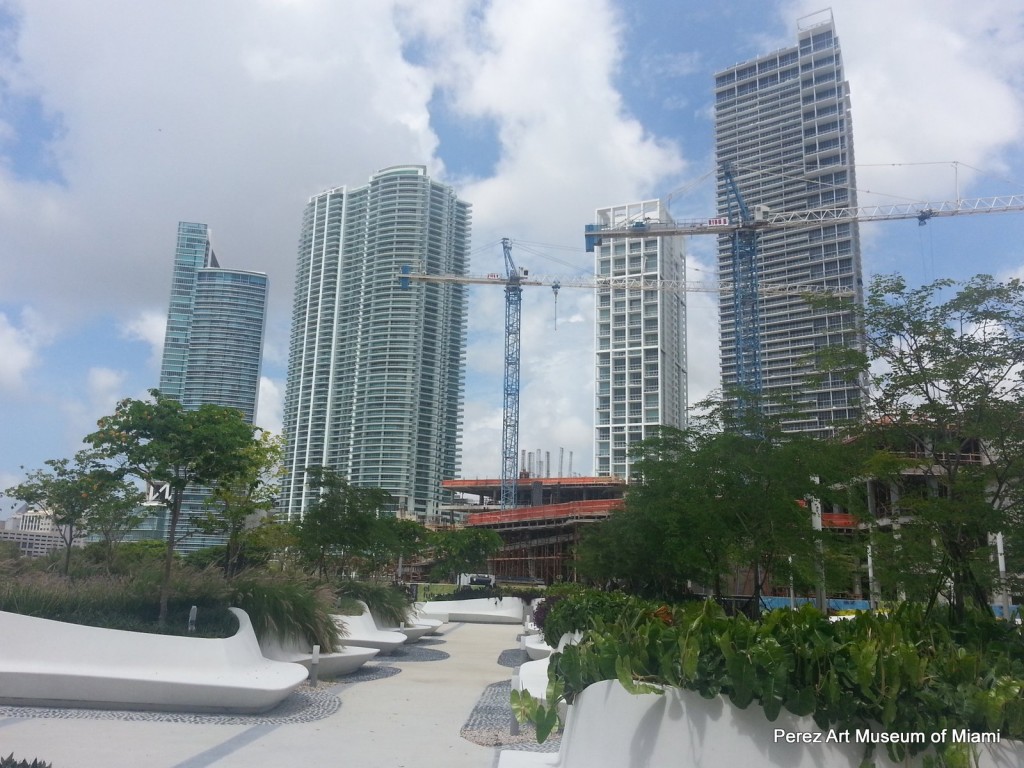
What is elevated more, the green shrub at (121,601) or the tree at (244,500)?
the tree at (244,500)

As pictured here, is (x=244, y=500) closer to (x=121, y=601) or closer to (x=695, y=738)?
(x=121, y=601)

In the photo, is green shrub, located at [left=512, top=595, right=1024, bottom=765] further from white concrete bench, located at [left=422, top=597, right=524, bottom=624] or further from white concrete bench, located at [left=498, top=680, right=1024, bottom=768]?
white concrete bench, located at [left=422, top=597, right=524, bottom=624]

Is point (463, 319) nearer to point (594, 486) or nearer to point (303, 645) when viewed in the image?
point (594, 486)

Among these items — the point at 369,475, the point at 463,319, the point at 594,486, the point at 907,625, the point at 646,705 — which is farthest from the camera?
the point at 463,319

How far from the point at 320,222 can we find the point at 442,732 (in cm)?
10236

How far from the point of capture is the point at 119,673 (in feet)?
26.8

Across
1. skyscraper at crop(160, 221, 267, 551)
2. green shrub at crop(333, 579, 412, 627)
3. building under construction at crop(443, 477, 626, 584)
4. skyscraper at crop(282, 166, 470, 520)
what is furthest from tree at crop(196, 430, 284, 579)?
skyscraper at crop(282, 166, 470, 520)

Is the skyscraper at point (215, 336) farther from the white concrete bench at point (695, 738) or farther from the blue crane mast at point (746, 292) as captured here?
the white concrete bench at point (695, 738)

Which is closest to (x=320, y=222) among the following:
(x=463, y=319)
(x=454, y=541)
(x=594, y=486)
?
(x=463, y=319)

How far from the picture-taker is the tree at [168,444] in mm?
10953

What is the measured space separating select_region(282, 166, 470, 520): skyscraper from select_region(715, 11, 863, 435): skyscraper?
117ft

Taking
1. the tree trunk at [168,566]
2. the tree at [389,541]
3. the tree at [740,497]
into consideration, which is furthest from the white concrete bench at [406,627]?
the tree at [740,497]

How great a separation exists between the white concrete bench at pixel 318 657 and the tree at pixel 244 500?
5.81 metres

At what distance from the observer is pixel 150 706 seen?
817cm
